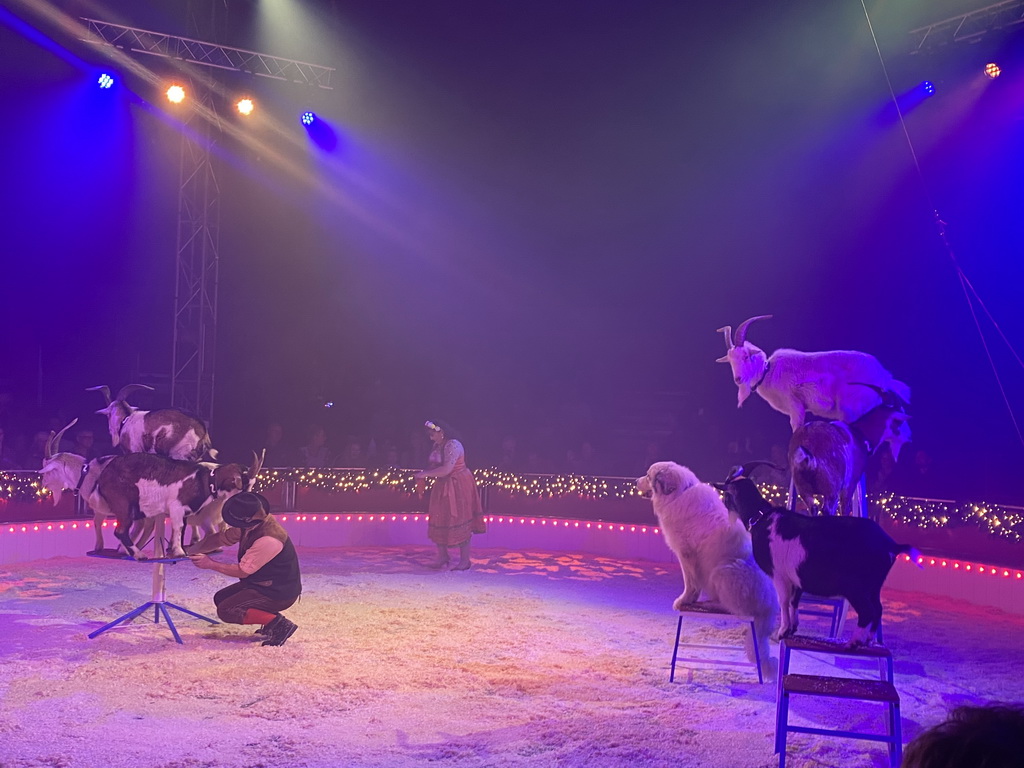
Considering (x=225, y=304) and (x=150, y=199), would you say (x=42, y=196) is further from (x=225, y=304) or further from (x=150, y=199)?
(x=225, y=304)

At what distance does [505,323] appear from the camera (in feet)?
53.5

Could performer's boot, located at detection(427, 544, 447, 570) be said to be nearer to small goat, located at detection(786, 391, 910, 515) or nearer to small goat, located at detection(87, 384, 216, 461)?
small goat, located at detection(87, 384, 216, 461)

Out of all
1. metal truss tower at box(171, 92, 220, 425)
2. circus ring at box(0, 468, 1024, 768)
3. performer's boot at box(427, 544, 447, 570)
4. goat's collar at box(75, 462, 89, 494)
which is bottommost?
circus ring at box(0, 468, 1024, 768)

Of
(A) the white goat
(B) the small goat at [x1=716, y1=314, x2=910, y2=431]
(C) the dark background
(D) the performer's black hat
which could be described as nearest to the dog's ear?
(B) the small goat at [x1=716, y1=314, x2=910, y2=431]

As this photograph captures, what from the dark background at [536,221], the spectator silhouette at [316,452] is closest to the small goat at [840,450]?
the dark background at [536,221]

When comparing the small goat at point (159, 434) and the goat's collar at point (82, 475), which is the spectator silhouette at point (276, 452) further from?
the small goat at point (159, 434)

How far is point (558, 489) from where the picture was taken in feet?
37.4

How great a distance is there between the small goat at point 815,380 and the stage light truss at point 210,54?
28.0ft

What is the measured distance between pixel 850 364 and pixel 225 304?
1148 cm

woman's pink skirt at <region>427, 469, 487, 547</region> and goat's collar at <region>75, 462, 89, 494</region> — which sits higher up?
goat's collar at <region>75, 462, 89, 494</region>

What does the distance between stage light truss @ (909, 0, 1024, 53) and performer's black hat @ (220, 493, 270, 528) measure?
901 centimetres

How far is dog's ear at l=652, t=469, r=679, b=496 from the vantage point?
5.81m

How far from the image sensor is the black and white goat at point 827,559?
176 inches

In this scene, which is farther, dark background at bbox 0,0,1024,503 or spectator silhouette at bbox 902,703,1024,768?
dark background at bbox 0,0,1024,503
